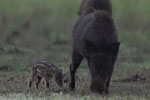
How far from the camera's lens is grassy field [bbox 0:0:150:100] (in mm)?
9570

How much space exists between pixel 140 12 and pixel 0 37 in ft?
19.8

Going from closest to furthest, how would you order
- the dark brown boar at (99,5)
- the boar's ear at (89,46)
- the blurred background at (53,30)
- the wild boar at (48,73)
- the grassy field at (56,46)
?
the boar's ear at (89,46), the grassy field at (56,46), the wild boar at (48,73), the dark brown boar at (99,5), the blurred background at (53,30)

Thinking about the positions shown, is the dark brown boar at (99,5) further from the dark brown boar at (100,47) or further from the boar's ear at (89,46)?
the boar's ear at (89,46)

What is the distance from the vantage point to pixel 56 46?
18.9 meters

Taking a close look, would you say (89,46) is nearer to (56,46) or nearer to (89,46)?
(89,46)

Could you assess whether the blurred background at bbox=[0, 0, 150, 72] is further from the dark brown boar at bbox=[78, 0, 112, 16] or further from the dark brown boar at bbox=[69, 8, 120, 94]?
the dark brown boar at bbox=[69, 8, 120, 94]

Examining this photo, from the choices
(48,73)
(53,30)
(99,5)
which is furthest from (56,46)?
(48,73)

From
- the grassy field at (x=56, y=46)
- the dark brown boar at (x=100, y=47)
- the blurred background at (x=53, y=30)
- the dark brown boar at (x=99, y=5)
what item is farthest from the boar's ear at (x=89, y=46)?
the blurred background at (x=53, y=30)

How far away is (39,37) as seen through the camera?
21047 millimetres

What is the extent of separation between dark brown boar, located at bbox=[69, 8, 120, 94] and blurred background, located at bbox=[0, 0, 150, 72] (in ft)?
14.6

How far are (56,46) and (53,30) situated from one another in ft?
9.20

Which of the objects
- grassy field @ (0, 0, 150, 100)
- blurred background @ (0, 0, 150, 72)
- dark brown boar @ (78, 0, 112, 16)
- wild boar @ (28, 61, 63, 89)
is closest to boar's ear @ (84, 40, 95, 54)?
grassy field @ (0, 0, 150, 100)

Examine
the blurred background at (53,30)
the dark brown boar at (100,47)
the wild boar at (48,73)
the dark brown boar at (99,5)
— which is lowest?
the blurred background at (53,30)

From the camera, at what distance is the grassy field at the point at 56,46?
31.4ft
